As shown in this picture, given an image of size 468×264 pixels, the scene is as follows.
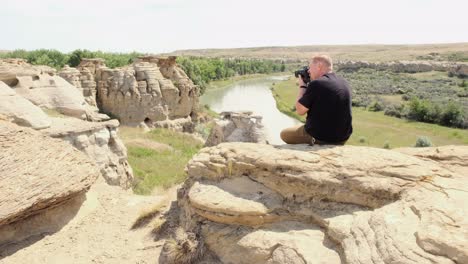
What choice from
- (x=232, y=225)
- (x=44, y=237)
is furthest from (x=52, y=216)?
(x=232, y=225)

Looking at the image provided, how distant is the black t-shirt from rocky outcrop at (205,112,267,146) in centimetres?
280

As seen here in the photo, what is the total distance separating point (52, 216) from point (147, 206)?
166cm

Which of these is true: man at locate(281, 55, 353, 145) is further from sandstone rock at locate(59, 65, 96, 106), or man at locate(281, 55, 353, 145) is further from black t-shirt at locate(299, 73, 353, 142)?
sandstone rock at locate(59, 65, 96, 106)

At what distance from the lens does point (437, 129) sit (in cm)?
3556

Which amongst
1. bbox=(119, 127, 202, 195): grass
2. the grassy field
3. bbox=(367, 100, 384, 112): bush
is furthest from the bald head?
bbox=(367, 100, 384, 112): bush

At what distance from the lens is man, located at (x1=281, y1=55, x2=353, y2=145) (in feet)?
18.9

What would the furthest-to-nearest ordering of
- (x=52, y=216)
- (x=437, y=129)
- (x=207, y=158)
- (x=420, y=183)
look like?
(x=437, y=129)
(x=52, y=216)
(x=207, y=158)
(x=420, y=183)

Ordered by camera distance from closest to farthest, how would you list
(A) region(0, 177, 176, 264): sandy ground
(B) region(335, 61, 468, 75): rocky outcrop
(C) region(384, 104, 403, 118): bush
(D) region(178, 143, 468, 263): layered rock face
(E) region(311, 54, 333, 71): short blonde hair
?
(D) region(178, 143, 468, 263): layered rock face
(E) region(311, 54, 333, 71): short blonde hair
(A) region(0, 177, 176, 264): sandy ground
(C) region(384, 104, 403, 118): bush
(B) region(335, 61, 468, 75): rocky outcrop

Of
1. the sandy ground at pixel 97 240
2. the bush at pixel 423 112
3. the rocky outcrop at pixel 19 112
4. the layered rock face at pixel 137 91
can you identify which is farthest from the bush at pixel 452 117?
the rocky outcrop at pixel 19 112

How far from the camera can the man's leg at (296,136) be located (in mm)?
6395

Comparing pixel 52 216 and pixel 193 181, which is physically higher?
pixel 193 181

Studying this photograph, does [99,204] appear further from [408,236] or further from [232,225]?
[408,236]

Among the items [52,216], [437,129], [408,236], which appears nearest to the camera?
[408,236]

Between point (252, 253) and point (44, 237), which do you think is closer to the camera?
point (252, 253)
